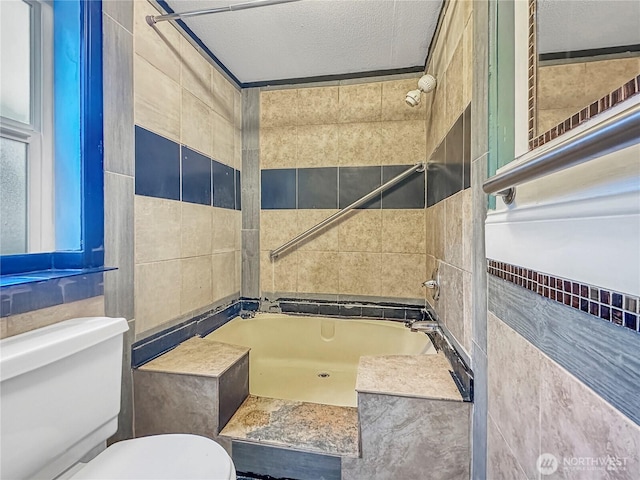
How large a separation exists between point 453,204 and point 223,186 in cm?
150

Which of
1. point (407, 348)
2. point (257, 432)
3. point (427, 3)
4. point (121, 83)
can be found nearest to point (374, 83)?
point (427, 3)

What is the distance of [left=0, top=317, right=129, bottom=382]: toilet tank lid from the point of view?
0.77 meters

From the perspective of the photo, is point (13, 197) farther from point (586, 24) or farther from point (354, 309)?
point (354, 309)

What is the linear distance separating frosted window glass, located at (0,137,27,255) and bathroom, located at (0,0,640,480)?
0.9 inches

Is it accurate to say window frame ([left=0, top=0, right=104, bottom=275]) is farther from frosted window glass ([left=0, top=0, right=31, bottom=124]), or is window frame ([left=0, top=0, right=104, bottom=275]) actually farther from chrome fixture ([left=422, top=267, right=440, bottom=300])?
chrome fixture ([left=422, top=267, right=440, bottom=300])

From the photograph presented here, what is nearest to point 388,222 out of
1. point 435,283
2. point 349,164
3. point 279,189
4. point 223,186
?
point 349,164

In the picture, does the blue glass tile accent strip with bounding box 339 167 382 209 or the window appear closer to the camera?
the window

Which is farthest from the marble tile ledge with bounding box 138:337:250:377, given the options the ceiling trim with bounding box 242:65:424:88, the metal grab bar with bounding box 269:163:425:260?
the ceiling trim with bounding box 242:65:424:88

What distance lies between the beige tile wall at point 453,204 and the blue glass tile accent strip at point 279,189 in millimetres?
1003

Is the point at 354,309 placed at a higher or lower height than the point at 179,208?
lower

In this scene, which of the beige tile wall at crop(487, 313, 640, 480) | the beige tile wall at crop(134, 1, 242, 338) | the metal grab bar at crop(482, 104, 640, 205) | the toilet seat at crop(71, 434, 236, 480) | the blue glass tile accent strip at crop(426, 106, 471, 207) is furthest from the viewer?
the beige tile wall at crop(134, 1, 242, 338)

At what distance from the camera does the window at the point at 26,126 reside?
1.01 m

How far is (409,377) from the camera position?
1301mm

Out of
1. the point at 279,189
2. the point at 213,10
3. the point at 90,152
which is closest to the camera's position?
the point at 90,152
